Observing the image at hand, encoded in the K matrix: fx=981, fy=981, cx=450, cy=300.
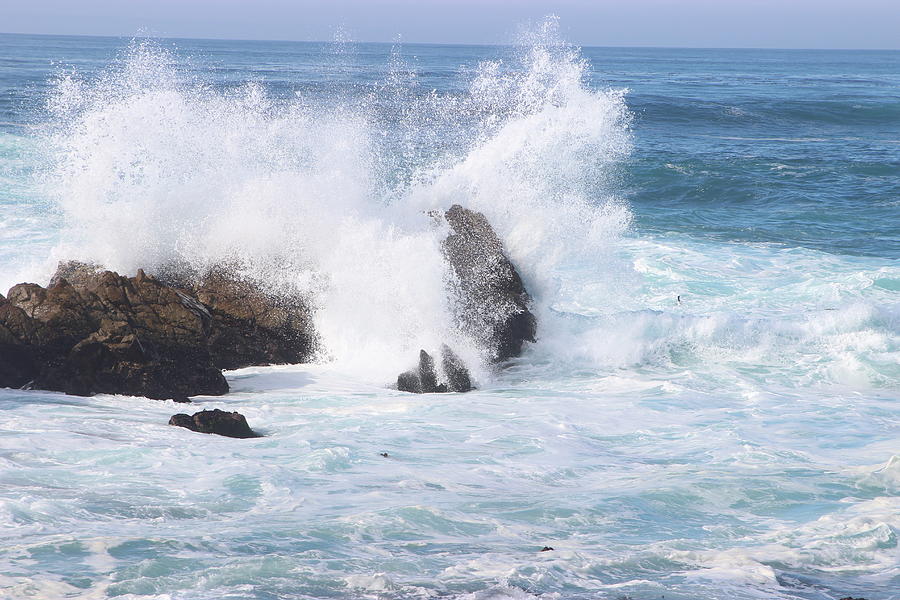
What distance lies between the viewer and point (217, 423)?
7.54m

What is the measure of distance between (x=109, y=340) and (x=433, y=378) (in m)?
2.96

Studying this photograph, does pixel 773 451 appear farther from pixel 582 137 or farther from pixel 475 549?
pixel 582 137

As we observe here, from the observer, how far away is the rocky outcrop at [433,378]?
9.33 meters

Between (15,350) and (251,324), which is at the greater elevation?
(251,324)

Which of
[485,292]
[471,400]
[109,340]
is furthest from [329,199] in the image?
[109,340]

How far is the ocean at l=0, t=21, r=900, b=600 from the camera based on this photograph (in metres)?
5.43

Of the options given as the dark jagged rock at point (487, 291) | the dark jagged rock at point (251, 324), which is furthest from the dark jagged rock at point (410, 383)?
the dark jagged rock at point (251, 324)

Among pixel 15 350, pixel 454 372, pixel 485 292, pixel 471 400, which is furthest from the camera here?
pixel 485 292

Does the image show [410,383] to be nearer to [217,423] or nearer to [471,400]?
[471,400]

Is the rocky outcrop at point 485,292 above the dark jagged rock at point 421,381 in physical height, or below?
above

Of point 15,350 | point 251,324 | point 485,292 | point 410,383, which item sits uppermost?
point 485,292

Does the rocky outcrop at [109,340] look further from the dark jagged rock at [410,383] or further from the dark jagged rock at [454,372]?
the dark jagged rock at [454,372]

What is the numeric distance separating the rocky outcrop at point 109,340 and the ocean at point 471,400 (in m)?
0.23

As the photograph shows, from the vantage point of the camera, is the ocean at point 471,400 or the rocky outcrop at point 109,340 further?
the rocky outcrop at point 109,340
